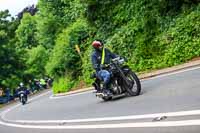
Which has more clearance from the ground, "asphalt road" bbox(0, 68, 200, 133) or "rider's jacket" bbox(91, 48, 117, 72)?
"rider's jacket" bbox(91, 48, 117, 72)

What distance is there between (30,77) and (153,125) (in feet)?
145

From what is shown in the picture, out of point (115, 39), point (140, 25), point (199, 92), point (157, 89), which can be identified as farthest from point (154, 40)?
point (199, 92)

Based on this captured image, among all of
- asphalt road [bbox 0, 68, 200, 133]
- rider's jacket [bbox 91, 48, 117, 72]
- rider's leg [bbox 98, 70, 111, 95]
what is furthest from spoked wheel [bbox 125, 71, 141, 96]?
rider's jacket [bbox 91, 48, 117, 72]

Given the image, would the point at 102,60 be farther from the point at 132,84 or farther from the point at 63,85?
the point at 63,85

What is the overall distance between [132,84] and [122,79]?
40 cm

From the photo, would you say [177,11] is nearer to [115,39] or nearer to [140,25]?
[140,25]

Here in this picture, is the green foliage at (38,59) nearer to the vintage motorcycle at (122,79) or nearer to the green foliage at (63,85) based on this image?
the green foliage at (63,85)

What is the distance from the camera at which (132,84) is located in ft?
41.5

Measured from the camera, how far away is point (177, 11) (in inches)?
821

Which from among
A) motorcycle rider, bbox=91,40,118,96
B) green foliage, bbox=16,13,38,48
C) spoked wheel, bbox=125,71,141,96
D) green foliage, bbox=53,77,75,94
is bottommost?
green foliage, bbox=53,77,75,94

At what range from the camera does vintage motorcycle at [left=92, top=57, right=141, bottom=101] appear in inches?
498

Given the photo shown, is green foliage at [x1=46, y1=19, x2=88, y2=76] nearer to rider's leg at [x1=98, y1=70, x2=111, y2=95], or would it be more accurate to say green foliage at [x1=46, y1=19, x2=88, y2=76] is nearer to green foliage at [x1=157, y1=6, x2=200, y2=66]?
green foliage at [x1=157, y1=6, x2=200, y2=66]

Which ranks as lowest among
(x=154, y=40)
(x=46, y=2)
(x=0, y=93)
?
(x=0, y=93)

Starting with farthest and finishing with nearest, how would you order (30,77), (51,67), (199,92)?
(30,77) → (51,67) → (199,92)
